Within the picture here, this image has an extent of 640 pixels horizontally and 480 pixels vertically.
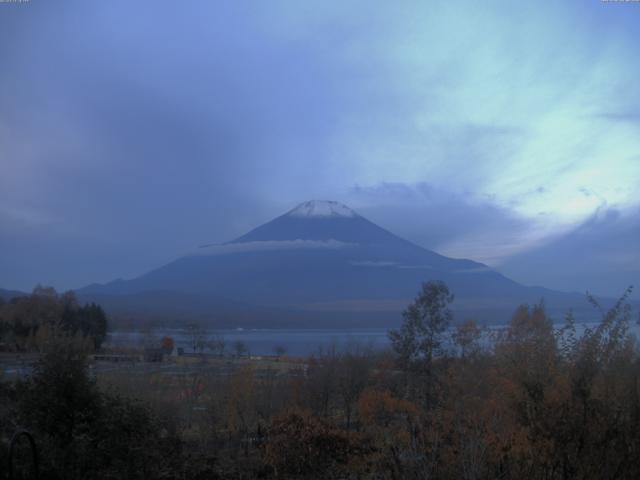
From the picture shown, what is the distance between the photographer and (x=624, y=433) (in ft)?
24.0

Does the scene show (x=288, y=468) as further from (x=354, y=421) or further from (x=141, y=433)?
(x=354, y=421)

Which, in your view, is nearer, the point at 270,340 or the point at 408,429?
the point at 408,429

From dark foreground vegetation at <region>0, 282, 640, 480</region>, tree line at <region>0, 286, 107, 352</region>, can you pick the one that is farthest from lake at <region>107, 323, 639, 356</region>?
dark foreground vegetation at <region>0, 282, 640, 480</region>

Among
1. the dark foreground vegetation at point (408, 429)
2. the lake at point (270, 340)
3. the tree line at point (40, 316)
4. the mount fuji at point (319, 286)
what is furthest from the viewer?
the mount fuji at point (319, 286)

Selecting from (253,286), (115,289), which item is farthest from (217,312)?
(115,289)

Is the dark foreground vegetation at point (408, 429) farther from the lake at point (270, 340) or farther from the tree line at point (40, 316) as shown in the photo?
the tree line at point (40, 316)

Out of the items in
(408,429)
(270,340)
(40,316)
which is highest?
(40,316)

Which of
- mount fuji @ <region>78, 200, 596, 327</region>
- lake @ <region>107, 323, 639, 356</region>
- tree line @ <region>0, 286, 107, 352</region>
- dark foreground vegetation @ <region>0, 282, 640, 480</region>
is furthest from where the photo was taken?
mount fuji @ <region>78, 200, 596, 327</region>

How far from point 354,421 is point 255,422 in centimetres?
429

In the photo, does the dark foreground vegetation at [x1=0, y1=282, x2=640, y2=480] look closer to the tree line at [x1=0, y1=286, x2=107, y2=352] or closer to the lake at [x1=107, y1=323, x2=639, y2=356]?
the lake at [x1=107, y1=323, x2=639, y2=356]

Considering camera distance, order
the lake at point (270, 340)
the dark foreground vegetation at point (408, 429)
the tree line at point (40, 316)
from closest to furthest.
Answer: the dark foreground vegetation at point (408, 429)
the lake at point (270, 340)
the tree line at point (40, 316)

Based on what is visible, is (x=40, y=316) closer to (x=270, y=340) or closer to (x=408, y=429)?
(x=270, y=340)

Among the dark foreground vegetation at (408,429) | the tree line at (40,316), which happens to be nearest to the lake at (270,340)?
the tree line at (40,316)

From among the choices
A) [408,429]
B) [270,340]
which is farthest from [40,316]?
[408,429]
